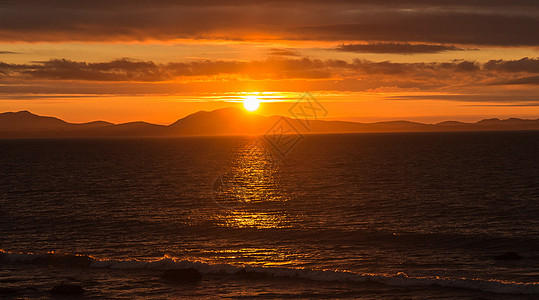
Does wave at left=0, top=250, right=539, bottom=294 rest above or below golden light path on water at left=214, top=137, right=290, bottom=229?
below

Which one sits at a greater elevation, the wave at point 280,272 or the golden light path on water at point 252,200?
the golden light path on water at point 252,200

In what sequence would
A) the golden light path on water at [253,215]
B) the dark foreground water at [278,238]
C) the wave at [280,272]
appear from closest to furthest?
the wave at [280,272] → the dark foreground water at [278,238] → the golden light path on water at [253,215]

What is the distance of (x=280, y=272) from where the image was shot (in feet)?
126

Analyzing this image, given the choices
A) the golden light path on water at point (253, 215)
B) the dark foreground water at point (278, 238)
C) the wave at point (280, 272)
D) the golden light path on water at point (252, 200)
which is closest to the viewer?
the wave at point (280, 272)

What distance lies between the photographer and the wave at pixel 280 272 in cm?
3434

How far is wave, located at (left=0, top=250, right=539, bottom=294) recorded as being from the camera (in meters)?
34.3

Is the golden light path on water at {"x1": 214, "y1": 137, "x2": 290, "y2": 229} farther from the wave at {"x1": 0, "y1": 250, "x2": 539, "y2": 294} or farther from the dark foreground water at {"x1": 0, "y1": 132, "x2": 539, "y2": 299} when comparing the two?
the wave at {"x1": 0, "y1": 250, "x2": 539, "y2": 294}

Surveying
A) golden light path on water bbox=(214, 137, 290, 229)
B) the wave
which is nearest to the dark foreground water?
the wave

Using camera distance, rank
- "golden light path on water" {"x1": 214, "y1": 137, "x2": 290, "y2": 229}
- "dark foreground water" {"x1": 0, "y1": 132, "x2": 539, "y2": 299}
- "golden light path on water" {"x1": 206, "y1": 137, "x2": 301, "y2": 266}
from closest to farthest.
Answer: "dark foreground water" {"x1": 0, "y1": 132, "x2": 539, "y2": 299} < "golden light path on water" {"x1": 206, "y1": 137, "x2": 301, "y2": 266} < "golden light path on water" {"x1": 214, "y1": 137, "x2": 290, "y2": 229}

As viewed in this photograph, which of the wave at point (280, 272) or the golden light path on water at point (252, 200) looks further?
the golden light path on water at point (252, 200)

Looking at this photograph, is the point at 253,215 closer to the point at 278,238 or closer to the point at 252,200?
the point at 278,238

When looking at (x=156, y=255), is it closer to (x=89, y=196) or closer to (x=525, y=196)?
(x=89, y=196)

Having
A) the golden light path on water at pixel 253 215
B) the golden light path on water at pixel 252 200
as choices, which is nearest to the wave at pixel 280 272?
the golden light path on water at pixel 253 215

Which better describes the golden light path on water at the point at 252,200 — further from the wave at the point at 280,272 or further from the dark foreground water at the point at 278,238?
the wave at the point at 280,272
